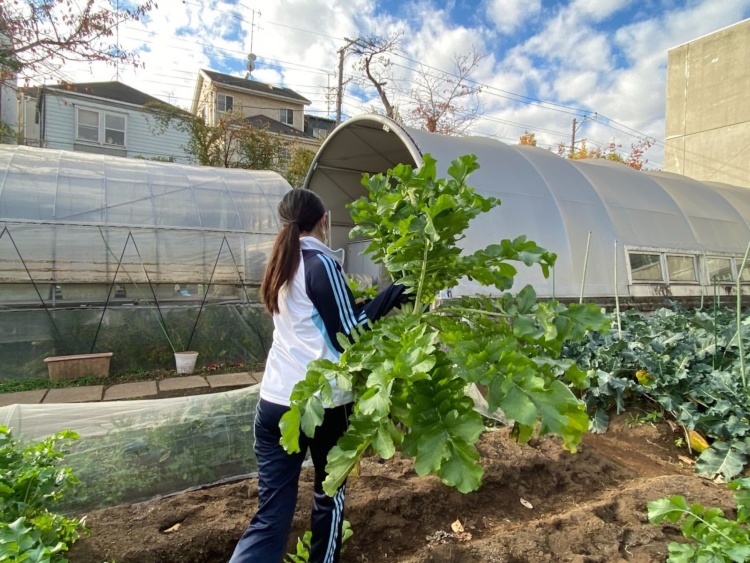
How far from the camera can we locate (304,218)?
214 centimetres

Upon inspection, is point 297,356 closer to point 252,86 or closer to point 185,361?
point 185,361

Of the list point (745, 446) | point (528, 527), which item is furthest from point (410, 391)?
point (745, 446)

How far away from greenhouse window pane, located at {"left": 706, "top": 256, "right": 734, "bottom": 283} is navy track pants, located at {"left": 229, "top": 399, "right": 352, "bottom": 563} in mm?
9434

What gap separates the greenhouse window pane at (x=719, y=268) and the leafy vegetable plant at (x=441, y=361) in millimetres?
9089

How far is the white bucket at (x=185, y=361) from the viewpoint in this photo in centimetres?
705

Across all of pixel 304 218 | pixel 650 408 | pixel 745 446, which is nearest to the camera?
pixel 304 218

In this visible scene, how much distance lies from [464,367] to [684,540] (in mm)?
2536

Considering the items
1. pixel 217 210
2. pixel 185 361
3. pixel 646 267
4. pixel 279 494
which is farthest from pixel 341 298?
pixel 646 267

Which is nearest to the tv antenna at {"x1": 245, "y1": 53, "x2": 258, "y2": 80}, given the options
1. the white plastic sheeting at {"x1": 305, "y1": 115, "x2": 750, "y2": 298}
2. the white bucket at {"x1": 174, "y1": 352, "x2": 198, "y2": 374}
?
Result: the white plastic sheeting at {"x1": 305, "y1": 115, "x2": 750, "y2": 298}

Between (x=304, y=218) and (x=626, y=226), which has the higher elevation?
(x=626, y=226)

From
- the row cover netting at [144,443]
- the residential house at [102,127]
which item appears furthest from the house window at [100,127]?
the row cover netting at [144,443]

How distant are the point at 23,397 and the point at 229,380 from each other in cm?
250

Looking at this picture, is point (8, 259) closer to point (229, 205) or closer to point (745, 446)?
point (229, 205)

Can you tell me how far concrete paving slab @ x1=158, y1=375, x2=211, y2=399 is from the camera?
245 inches
